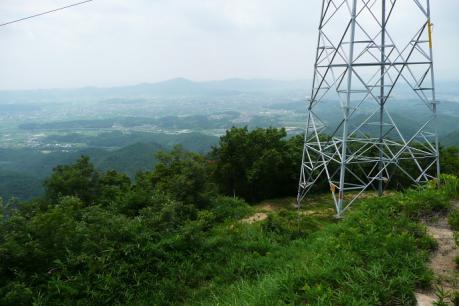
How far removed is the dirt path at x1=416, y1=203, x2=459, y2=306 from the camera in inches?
135

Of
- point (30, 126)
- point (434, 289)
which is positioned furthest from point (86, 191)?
point (30, 126)

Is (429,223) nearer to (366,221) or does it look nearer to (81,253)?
(366,221)

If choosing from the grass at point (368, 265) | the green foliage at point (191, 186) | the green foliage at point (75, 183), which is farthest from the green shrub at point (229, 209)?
the grass at point (368, 265)

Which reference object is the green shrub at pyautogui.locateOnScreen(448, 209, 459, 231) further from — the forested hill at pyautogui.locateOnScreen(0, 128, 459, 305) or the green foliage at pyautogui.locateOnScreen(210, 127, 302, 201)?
the green foliage at pyautogui.locateOnScreen(210, 127, 302, 201)

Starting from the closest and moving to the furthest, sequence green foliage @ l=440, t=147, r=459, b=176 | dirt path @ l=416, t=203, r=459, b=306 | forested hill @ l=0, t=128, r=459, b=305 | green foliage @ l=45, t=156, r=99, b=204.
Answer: dirt path @ l=416, t=203, r=459, b=306
forested hill @ l=0, t=128, r=459, b=305
green foliage @ l=45, t=156, r=99, b=204
green foliage @ l=440, t=147, r=459, b=176

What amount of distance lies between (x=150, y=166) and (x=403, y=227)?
58.4 metres

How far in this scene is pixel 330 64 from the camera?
31.8 feet

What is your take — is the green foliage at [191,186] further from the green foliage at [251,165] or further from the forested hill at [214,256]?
the green foliage at [251,165]

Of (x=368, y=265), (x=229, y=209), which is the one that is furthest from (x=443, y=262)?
→ (x=229, y=209)

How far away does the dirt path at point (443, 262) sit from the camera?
3.44 metres

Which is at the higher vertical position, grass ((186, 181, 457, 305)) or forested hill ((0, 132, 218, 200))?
grass ((186, 181, 457, 305))

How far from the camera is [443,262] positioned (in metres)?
4.02

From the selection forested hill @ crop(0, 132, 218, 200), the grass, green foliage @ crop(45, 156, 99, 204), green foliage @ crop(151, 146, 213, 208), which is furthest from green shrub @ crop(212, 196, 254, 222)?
forested hill @ crop(0, 132, 218, 200)

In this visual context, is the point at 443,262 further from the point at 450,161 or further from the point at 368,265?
the point at 450,161
